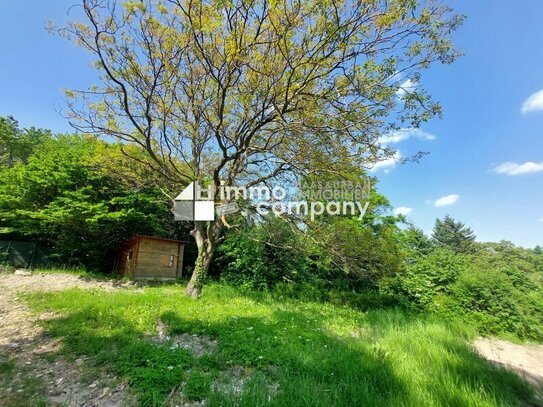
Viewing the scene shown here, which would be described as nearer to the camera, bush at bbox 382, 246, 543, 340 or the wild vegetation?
the wild vegetation

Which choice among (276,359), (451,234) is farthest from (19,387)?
(451,234)

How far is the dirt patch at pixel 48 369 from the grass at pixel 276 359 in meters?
0.18

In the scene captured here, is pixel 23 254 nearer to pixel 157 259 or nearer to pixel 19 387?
pixel 157 259

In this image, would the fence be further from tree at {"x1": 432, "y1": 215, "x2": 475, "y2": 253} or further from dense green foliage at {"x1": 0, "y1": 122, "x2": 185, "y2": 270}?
tree at {"x1": 432, "y1": 215, "x2": 475, "y2": 253}

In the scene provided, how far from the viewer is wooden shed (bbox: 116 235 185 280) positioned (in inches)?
551

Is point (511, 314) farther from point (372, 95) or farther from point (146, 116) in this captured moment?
point (146, 116)

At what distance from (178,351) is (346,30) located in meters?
6.58

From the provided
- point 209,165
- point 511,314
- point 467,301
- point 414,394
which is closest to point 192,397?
point 414,394

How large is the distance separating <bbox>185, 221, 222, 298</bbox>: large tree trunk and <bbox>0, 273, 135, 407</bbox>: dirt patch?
3.99m

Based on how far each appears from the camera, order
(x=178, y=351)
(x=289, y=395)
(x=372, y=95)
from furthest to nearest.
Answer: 1. (x=372, y=95)
2. (x=178, y=351)
3. (x=289, y=395)

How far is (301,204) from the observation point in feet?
32.1

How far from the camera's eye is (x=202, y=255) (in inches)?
384

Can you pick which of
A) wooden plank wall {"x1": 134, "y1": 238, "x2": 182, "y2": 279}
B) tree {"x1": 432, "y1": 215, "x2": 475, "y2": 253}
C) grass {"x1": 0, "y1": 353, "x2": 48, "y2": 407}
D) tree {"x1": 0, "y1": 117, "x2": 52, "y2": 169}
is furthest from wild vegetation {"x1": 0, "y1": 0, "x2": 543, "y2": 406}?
tree {"x1": 432, "y1": 215, "x2": 475, "y2": 253}

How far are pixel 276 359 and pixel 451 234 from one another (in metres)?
53.6
